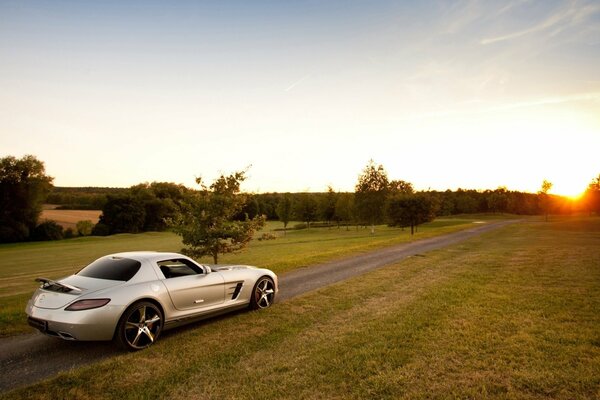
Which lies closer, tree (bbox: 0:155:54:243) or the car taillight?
the car taillight

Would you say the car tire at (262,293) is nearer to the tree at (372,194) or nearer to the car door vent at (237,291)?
the car door vent at (237,291)

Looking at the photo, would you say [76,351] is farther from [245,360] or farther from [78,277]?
[245,360]

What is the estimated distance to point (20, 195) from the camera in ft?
198

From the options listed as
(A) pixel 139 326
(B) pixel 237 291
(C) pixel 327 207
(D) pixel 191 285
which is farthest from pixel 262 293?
(C) pixel 327 207

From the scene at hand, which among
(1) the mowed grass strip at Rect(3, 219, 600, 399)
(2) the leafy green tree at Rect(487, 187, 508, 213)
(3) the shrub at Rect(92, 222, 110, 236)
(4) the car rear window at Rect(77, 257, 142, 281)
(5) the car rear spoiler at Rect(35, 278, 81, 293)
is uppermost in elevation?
(2) the leafy green tree at Rect(487, 187, 508, 213)

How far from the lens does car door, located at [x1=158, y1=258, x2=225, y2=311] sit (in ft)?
21.6

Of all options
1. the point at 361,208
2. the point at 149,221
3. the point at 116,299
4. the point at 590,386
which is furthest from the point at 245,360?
the point at 149,221

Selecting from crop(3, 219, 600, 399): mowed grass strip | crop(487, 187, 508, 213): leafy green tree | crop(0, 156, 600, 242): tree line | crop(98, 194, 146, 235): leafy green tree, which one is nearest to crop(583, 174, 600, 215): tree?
crop(0, 156, 600, 242): tree line

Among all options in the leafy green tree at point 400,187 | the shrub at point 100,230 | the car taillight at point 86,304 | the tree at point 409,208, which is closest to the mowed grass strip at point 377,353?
the car taillight at point 86,304

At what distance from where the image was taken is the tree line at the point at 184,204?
44844mm

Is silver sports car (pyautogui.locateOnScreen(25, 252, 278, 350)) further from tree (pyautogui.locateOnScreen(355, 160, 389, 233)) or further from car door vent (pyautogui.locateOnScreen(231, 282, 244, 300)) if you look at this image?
tree (pyautogui.locateOnScreen(355, 160, 389, 233))

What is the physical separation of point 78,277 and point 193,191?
8.42 metres

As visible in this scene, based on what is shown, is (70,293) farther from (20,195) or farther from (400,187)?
(20,195)

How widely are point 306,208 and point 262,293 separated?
62.4 meters
